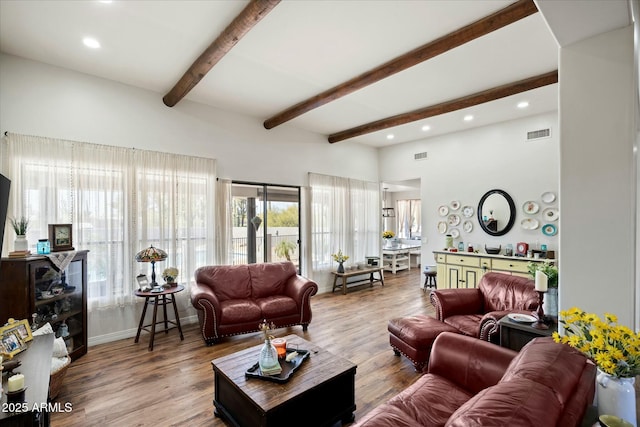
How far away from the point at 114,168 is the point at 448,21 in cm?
408

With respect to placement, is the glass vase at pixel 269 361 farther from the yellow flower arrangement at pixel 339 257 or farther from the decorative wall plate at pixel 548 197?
the decorative wall plate at pixel 548 197

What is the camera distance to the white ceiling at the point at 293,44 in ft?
8.18

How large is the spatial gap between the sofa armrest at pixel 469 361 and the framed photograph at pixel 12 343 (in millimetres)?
2853

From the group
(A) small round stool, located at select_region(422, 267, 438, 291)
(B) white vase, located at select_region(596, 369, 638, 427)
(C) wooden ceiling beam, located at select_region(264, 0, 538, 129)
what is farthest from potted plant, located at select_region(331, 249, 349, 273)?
(B) white vase, located at select_region(596, 369, 638, 427)

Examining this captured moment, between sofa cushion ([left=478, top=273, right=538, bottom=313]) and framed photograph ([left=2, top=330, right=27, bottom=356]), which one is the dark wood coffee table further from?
sofa cushion ([left=478, top=273, right=538, bottom=313])

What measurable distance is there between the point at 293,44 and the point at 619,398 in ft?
11.2

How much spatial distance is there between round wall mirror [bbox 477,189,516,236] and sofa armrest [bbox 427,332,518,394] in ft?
13.3

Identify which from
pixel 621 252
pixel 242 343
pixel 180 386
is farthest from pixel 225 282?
pixel 621 252

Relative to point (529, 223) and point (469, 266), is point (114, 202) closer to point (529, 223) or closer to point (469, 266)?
point (469, 266)

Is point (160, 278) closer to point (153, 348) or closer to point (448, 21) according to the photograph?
point (153, 348)

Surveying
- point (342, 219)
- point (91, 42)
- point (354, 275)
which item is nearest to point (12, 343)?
point (91, 42)

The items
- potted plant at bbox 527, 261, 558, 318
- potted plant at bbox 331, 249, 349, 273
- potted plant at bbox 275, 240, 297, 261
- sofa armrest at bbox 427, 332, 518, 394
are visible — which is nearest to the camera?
sofa armrest at bbox 427, 332, 518, 394

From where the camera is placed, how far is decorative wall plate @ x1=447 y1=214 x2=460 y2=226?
6121mm

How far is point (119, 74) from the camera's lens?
12.0 ft
